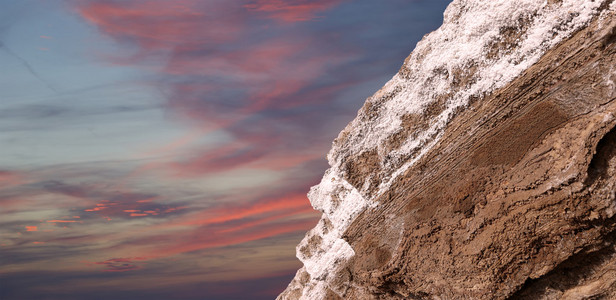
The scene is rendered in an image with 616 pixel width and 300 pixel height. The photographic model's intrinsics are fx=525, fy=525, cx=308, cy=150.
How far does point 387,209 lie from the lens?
543 cm

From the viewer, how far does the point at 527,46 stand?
4445 mm

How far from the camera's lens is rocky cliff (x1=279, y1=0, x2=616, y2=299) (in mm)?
4168

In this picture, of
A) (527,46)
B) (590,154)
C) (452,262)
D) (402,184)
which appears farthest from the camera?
(402,184)

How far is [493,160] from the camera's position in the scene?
4.66 m

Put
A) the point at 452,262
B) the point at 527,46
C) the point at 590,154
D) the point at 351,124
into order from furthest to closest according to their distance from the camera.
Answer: the point at 351,124
the point at 452,262
the point at 527,46
the point at 590,154

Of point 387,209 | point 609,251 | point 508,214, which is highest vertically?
point 387,209

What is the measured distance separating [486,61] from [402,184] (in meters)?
1.44

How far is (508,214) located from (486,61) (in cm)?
136

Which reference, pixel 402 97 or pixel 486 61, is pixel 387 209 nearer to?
pixel 402 97

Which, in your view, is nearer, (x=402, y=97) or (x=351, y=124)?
(x=402, y=97)

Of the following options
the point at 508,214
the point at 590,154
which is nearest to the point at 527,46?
the point at 590,154

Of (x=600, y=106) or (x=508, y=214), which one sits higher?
(x=600, y=106)

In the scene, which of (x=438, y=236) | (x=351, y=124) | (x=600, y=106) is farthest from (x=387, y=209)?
(x=600, y=106)

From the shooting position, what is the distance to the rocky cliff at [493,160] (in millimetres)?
4168
